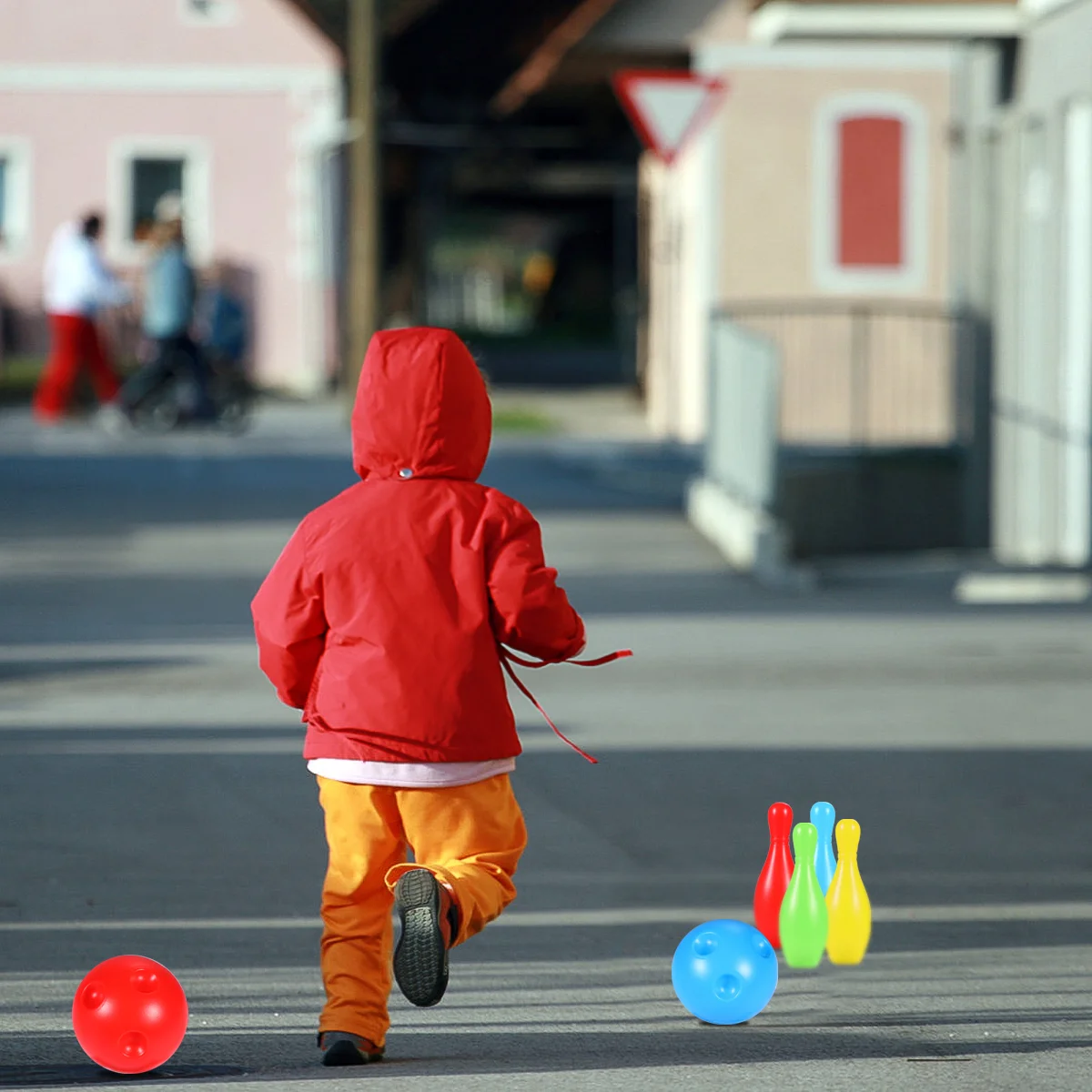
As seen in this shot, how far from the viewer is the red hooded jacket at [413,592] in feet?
15.8

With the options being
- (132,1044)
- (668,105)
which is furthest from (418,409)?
(668,105)

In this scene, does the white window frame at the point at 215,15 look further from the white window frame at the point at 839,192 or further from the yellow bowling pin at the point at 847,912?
the yellow bowling pin at the point at 847,912

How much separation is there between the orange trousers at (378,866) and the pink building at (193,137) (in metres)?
25.3

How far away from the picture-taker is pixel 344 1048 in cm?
479

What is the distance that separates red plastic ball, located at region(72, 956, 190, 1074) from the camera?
184 inches

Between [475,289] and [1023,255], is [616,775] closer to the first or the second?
[1023,255]

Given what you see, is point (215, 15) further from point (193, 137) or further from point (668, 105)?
point (668, 105)

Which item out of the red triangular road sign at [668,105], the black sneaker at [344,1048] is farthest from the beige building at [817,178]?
the black sneaker at [344,1048]

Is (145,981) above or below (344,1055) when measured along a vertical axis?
above

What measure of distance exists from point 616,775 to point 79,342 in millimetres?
15555

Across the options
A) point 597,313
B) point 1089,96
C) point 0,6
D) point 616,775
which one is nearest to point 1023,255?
point 1089,96

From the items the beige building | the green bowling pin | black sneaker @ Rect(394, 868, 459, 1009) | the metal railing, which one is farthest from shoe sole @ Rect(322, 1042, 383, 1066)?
the beige building

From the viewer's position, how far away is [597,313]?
6038 centimetres

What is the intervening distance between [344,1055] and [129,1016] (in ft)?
1.35
